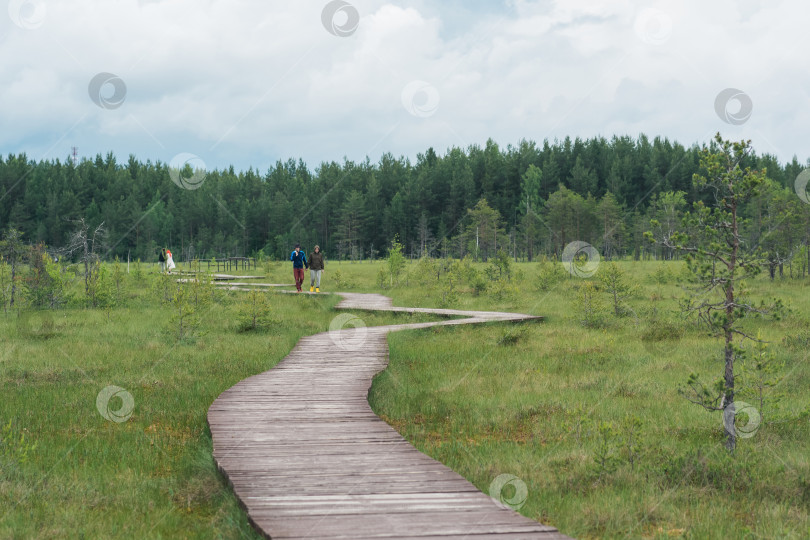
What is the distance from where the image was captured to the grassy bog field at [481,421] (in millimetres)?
5203

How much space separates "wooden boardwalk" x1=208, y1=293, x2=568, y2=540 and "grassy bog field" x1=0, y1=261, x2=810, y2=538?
0.37m

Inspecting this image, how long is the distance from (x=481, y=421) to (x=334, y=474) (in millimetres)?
3428

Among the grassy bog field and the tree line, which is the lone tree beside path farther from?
the tree line

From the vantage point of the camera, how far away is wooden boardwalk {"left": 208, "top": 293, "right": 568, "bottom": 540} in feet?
13.5

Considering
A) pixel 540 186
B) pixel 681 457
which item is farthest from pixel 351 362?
pixel 540 186

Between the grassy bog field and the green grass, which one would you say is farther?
the grassy bog field

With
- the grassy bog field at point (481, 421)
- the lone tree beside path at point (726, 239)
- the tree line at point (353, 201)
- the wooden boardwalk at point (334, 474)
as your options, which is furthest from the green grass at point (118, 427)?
the tree line at point (353, 201)

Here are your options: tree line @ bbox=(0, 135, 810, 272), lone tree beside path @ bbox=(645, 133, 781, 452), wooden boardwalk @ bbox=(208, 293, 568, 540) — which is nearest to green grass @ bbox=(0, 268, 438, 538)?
wooden boardwalk @ bbox=(208, 293, 568, 540)

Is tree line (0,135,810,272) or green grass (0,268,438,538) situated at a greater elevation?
tree line (0,135,810,272)

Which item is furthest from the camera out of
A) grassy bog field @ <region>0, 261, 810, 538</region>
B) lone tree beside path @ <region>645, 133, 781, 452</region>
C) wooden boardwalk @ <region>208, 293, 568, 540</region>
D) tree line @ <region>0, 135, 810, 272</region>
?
tree line @ <region>0, 135, 810, 272</region>

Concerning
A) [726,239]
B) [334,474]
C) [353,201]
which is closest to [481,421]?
[334,474]

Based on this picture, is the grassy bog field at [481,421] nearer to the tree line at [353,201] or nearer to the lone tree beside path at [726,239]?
the lone tree beside path at [726,239]

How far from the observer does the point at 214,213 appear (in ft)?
357

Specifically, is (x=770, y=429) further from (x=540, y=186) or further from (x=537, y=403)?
(x=540, y=186)
